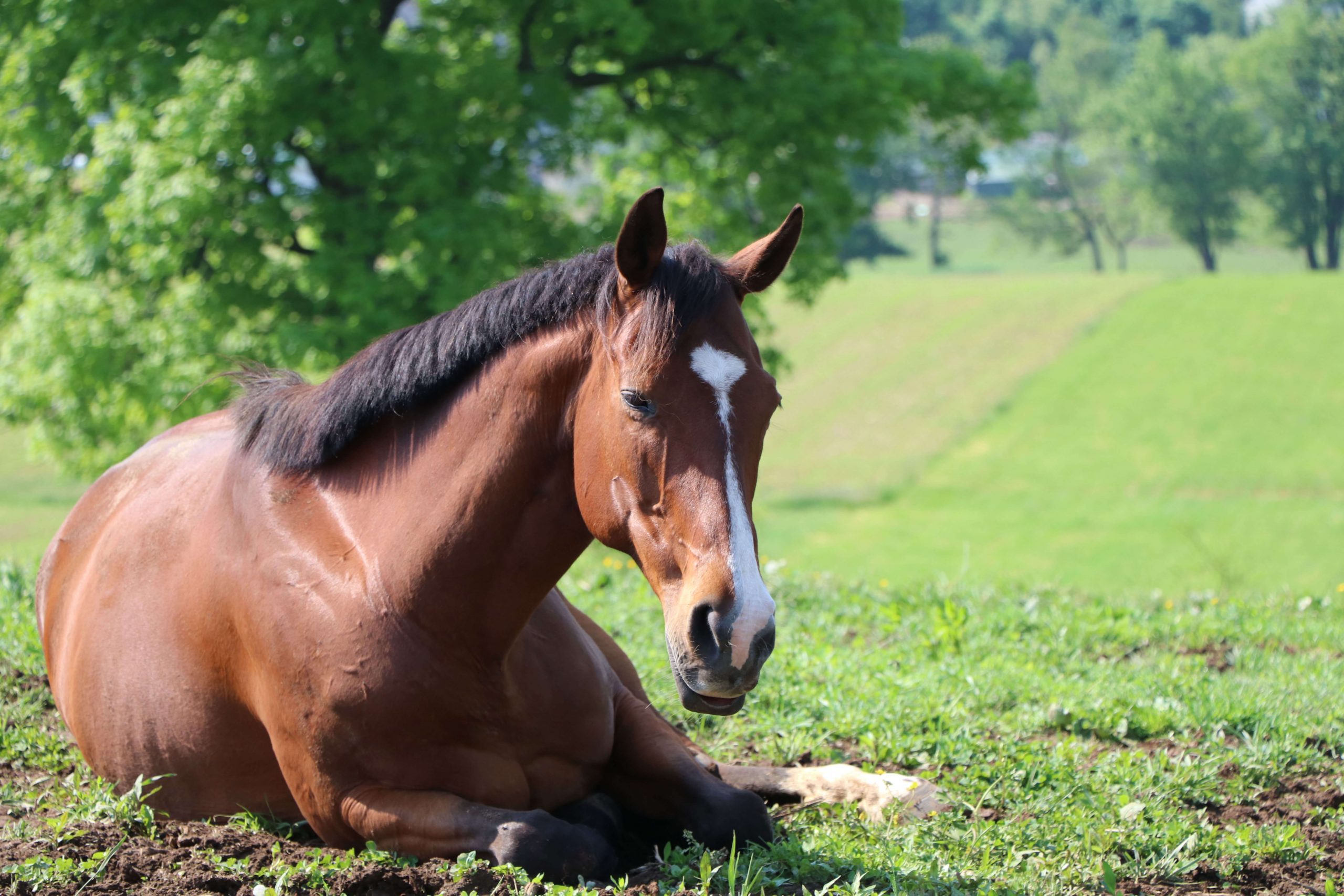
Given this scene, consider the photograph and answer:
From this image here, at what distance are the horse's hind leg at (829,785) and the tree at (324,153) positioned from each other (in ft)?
29.3

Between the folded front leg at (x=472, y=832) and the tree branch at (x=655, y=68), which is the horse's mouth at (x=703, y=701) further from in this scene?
the tree branch at (x=655, y=68)

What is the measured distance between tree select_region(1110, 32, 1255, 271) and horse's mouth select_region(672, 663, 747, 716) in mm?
77778

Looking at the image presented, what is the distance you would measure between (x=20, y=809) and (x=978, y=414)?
3674 cm

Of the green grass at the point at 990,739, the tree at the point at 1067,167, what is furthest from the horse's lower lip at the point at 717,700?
the tree at the point at 1067,167

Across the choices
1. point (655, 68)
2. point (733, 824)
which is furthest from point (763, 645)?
point (655, 68)

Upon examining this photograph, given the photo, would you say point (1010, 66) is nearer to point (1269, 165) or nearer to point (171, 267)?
point (171, 267)

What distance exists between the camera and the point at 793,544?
28766 mm

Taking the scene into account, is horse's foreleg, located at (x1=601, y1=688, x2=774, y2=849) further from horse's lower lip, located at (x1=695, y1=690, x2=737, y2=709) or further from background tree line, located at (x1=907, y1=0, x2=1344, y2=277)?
background tree line, located at (x1=907, y1=0, x2=1344, y2=277)

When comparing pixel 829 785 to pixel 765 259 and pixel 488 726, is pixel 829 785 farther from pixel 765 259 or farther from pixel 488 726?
pixel 765 259

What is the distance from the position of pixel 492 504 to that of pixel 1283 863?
8.84 feet

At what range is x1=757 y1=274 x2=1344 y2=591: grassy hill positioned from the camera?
26.2 meters

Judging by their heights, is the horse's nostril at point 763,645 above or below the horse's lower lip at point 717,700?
above

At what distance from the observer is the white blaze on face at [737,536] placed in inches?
106

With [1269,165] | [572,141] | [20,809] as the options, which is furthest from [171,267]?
[1269,165]
